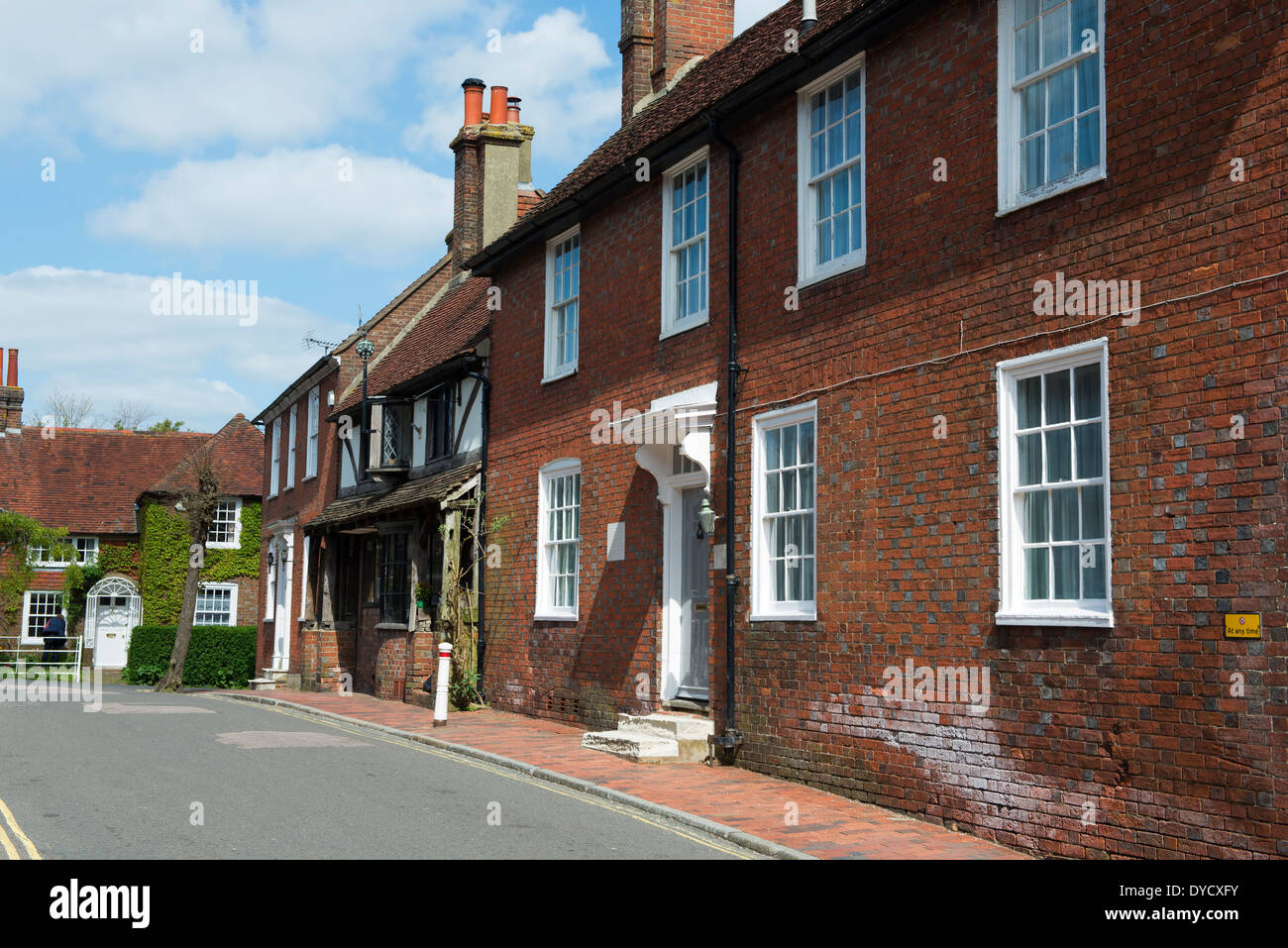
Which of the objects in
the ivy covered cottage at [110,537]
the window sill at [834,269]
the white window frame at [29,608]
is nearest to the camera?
the window sill at [834,269]

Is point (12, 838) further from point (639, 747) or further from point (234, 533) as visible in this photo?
point (234, 533)

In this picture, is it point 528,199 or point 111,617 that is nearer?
point 528,199

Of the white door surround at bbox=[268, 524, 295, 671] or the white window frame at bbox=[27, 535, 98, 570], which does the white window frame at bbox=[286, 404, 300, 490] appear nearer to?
the white door surround at bbox=[268, 524, 295, 671]

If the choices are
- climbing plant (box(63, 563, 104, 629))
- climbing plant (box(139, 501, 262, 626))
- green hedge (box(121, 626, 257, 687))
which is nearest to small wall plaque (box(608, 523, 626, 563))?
green hedge (box(121, 626, 257, 687))

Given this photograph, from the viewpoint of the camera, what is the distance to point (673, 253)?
14445 mm

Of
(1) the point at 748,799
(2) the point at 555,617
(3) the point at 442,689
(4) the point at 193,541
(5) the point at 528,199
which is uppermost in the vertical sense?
(5) the point at 528,199

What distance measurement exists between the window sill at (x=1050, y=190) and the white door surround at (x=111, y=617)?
132ft

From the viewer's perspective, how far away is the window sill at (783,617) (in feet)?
37.0

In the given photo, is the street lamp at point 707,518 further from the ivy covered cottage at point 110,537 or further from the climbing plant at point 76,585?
the climbing plant at point 76,585

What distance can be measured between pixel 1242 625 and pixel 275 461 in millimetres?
30351

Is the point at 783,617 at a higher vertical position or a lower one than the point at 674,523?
lower

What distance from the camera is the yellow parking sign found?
7.24 m

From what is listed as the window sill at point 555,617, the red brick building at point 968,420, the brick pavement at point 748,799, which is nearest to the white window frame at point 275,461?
the window sill at point 555,617

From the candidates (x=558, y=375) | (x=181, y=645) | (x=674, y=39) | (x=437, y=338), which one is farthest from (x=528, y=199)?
(x=181, y=645)
